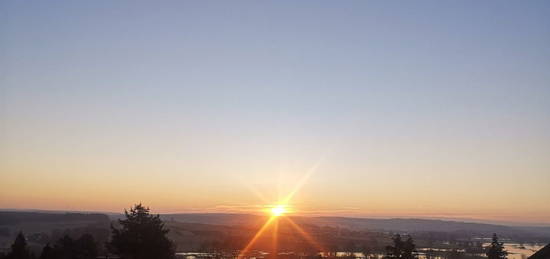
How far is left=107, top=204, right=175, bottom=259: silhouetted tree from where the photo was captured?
4138 cm

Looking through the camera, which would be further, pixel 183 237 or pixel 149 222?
pixel 183 237

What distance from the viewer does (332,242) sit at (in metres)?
188

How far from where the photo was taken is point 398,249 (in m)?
41.3

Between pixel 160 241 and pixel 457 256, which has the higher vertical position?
pixel 160 241

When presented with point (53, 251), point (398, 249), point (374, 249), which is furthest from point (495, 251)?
point (374, 249)

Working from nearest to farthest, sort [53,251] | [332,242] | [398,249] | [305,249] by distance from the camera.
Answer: [398,249]
[53,251]
[305,249]
[332,242]

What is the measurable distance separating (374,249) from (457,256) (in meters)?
26.4

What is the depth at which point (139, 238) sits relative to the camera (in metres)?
41.6

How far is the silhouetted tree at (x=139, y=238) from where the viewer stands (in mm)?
41375

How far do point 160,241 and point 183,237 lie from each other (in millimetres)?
135181

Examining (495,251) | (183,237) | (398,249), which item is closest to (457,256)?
(183,237)

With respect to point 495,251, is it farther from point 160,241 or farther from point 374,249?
point 374,249

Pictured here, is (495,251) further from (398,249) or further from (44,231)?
(44,231)

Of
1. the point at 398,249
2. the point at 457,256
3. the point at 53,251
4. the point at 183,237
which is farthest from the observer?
the point at 183,237
